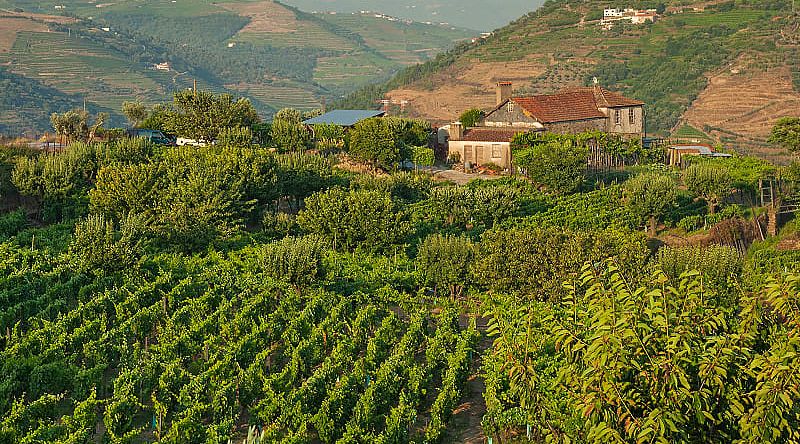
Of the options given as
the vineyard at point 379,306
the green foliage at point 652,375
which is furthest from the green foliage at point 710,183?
the green foliage at point 652,375

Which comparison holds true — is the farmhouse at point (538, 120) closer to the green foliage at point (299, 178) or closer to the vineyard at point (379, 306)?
the vineyard at point (379, 306)

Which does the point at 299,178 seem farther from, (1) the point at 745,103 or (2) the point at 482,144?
(1) the point at 745,103

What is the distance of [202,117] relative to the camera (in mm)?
54375

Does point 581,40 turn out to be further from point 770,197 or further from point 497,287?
point 497,287

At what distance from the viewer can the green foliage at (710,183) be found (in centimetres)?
4609

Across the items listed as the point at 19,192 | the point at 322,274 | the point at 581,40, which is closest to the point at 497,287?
the point at 322,274

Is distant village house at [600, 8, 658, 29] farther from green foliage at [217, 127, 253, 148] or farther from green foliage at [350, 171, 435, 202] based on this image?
green foliage at [217, 127, 253, 148]

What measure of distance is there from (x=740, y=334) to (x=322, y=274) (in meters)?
19.8

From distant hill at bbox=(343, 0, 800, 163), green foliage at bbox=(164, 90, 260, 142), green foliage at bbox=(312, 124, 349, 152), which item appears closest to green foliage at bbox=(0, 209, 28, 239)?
green foliage at bbox=(164, 90, 260, 142)

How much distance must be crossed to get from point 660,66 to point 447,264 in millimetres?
89812

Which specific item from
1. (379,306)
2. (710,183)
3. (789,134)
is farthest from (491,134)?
Result: (379,306)

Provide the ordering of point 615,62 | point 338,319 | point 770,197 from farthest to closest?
point 615,62
point 770,197
point 338,319

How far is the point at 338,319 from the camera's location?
25.4 meters

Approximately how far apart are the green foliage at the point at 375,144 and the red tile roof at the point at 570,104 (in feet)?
41.1
